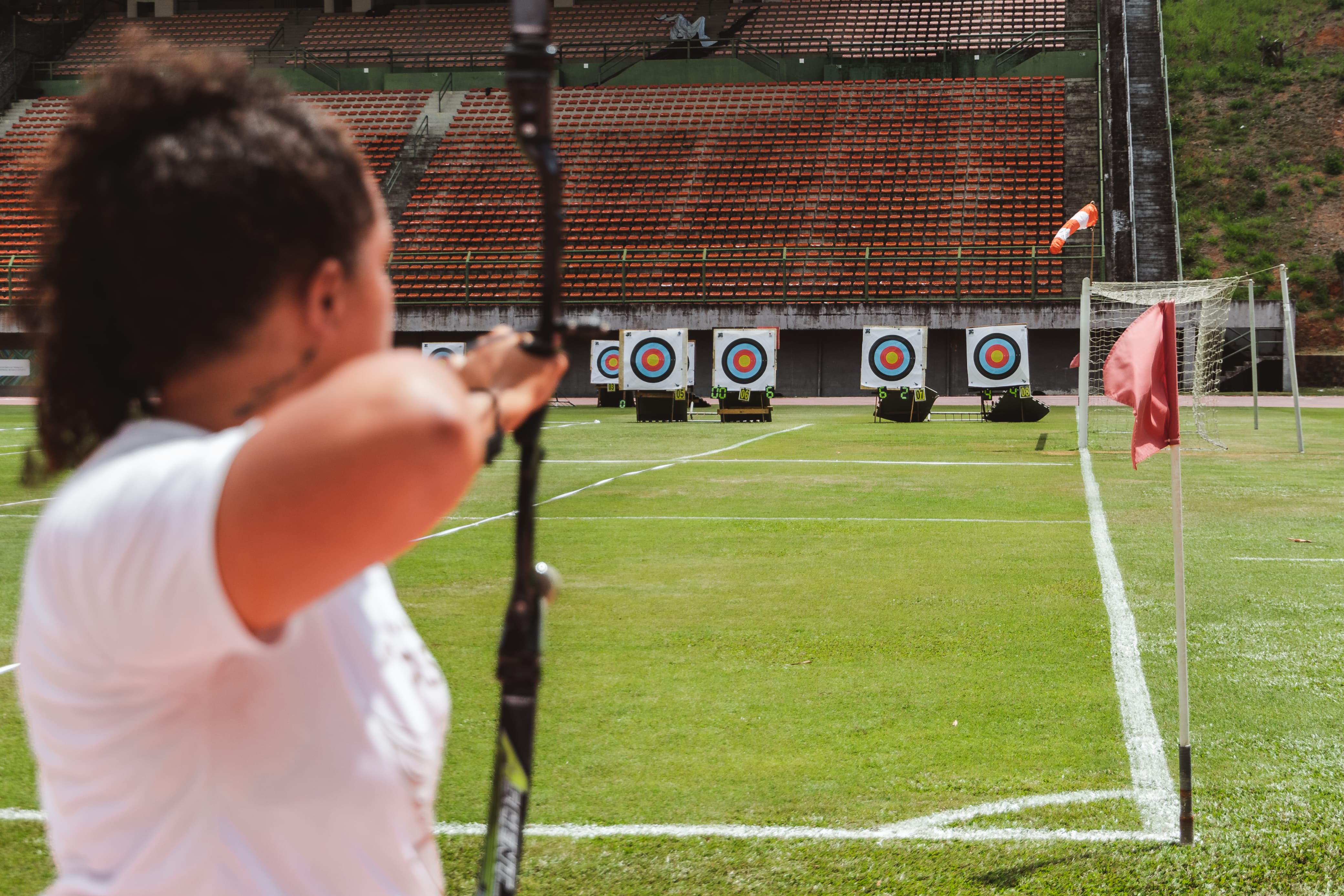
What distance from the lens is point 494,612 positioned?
5.62 metres

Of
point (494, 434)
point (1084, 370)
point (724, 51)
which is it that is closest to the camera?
point (494, 434)

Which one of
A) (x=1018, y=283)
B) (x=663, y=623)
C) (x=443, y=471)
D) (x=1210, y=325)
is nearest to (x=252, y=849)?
(x=443, y=471)

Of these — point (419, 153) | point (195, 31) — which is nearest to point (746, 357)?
point (419, 153)

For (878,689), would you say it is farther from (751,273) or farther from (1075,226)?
(751,273)

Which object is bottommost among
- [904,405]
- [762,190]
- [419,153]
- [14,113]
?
[904,405]

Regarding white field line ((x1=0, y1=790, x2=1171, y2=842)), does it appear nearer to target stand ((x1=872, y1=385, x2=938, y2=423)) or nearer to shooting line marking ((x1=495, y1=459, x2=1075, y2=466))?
shooting line marking ((x1=495, y1=459, x2=1075, y2=466))

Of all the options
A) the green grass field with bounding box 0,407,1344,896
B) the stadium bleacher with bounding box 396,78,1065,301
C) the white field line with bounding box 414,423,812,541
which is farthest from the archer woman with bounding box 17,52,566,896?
the stadium bleacher with bounding box 396,78,1065,301

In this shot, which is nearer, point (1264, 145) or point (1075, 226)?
point (1075, 226)

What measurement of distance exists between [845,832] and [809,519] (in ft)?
19.1

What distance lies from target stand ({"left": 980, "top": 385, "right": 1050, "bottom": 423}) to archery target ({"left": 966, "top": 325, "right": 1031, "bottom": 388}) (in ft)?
9.50

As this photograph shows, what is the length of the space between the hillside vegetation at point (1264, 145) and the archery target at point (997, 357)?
8.40m

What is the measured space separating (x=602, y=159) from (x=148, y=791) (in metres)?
32.7

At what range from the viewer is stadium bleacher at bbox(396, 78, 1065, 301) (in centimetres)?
2834

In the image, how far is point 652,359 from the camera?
24.3 metres
